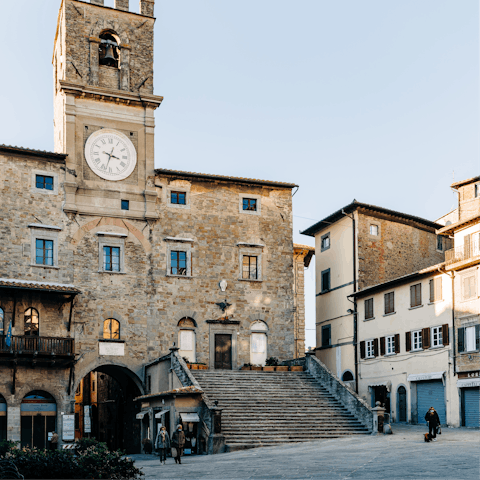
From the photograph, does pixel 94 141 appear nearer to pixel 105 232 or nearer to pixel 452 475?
pixel 105 232

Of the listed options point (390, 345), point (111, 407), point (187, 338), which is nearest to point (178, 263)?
point (187, 338)

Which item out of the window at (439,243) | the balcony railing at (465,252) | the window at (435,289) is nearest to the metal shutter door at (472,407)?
the window at (435,289)

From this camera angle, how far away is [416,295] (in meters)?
36.7

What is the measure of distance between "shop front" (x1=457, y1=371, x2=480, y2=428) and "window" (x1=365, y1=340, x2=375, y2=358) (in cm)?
752

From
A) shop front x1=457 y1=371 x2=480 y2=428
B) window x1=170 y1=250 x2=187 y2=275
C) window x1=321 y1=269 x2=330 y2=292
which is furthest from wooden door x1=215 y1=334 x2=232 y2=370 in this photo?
shop front x1=457 y1=371 x2=480 y2=428

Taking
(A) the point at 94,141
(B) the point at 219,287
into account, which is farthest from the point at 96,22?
(B) the point at 219,287

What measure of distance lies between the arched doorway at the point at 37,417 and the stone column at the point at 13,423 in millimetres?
476

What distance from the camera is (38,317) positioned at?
1427 inches

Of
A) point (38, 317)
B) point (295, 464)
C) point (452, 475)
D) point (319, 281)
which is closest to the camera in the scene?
point (452, 475)

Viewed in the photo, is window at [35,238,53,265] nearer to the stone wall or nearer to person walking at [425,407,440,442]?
the stone wall

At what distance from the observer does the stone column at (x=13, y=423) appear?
3425 centimetres

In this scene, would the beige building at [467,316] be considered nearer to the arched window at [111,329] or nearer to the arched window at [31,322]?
the arched window at [111,329]

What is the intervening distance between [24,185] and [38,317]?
6922 mm

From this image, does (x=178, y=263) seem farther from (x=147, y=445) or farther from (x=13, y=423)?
(x=13, y=423)
